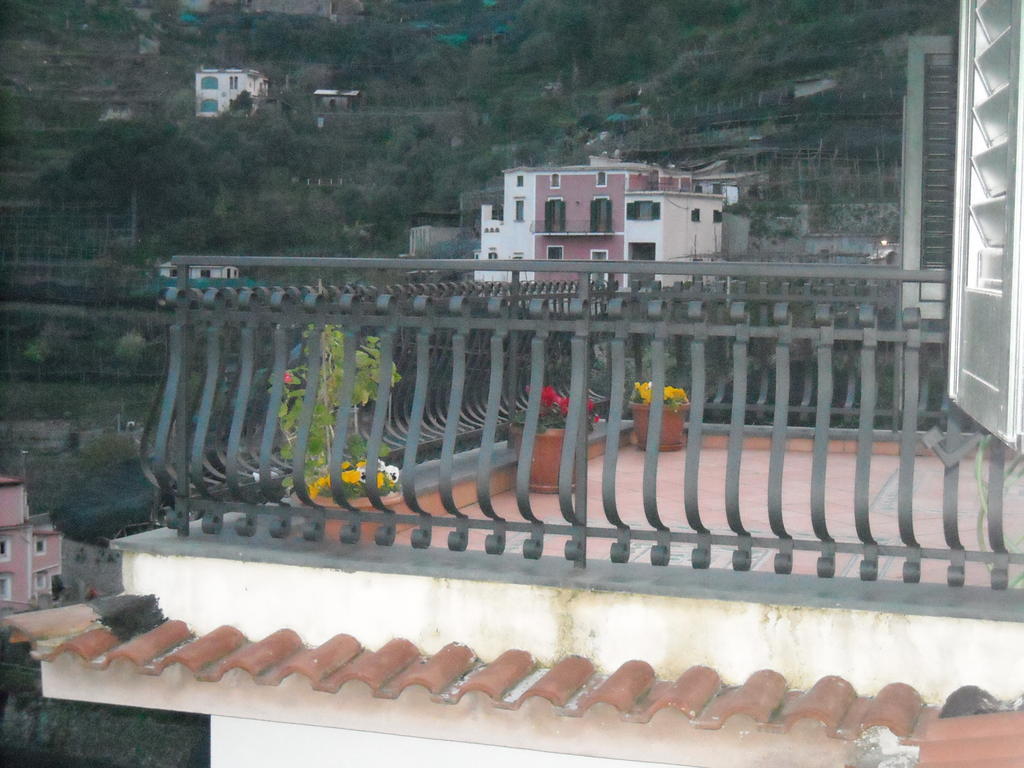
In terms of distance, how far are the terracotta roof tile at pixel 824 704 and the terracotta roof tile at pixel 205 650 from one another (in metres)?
1.31

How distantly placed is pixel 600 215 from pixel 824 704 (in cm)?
1468

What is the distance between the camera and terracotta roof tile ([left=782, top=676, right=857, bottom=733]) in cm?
210

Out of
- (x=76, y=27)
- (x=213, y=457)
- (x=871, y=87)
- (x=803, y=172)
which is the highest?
(x=76, y=27)

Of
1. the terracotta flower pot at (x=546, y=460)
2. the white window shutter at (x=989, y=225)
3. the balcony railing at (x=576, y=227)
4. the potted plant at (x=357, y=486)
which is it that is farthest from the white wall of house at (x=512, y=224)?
the white window shutter at (x=989, y=225)

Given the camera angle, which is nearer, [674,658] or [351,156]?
[674,658]

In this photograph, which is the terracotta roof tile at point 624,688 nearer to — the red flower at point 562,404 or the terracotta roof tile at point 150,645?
the terracotta roof tile at point 150,645

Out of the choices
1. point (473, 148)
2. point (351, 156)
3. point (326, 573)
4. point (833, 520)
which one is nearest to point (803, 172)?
point (473, 148)

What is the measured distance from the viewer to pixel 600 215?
54.0ft

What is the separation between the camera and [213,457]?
3020 mm

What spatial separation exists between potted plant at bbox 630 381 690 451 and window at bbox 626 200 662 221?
471 inches

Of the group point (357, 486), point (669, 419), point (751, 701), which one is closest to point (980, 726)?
point (751, 701)

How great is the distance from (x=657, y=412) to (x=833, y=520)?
Answer: 1.30m

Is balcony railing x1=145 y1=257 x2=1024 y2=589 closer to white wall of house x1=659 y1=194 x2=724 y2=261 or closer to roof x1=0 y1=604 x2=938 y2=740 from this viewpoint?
roof x1=0 y1=604 x2=938 y2=740

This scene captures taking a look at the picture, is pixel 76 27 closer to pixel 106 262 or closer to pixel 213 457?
pixel 106 262
